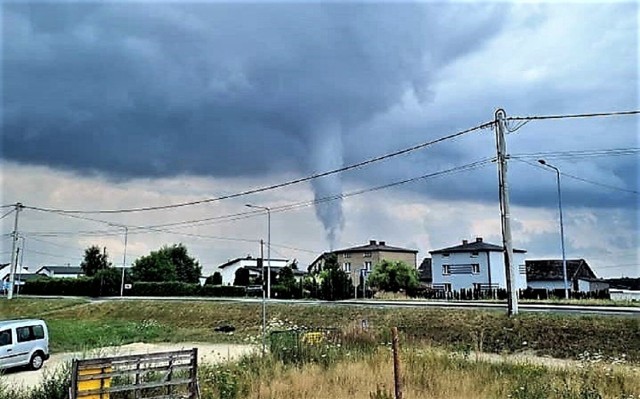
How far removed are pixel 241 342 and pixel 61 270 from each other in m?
123

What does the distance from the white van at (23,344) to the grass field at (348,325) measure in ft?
11.0

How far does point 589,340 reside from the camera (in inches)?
765

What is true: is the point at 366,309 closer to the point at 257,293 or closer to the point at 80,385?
the point at 80,385

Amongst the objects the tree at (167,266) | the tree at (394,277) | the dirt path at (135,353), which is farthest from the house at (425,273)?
the dirt path at (135,353)

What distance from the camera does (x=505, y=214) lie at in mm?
22609

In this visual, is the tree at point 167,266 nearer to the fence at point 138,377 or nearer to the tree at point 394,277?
the tree at point 394,277

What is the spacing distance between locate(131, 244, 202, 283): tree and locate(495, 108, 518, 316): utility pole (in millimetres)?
67566

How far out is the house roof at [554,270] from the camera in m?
64.4

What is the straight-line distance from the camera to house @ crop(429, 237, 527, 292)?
198ft

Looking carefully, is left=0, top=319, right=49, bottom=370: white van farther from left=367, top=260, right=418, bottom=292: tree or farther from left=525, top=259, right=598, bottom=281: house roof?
left=525, top=259, right=598, bottom=281: house roof

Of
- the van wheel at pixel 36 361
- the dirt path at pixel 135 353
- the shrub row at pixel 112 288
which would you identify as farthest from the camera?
the shrub row at pixel 112 288

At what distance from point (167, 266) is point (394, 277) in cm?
3964

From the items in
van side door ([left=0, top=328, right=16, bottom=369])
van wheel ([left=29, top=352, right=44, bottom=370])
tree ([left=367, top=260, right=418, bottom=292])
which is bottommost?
van wheel ([left=29, top=352, right=44, bottom=370])

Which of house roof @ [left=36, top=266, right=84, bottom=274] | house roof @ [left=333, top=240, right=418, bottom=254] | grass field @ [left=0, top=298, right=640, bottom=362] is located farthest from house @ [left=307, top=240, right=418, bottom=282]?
house roof @ [left=36, top=266, right=84, bottom=274]
